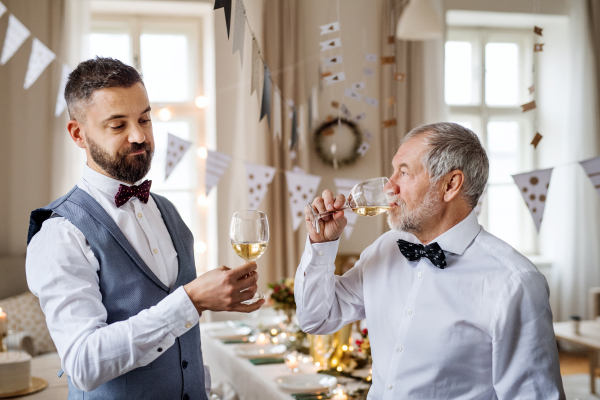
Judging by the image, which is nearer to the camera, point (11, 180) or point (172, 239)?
point (172, 239)

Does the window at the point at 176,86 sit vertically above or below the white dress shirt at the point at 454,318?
above

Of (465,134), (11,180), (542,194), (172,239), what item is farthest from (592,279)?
(11,180)

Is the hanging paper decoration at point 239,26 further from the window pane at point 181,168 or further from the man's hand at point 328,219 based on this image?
the window pane at point 181,168

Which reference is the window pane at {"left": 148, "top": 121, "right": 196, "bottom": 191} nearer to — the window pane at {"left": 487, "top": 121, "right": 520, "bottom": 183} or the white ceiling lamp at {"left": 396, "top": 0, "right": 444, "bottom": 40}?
the white ceiling lamp at {"left": 396, "top": 0, "right": 444, "bottom": 40}

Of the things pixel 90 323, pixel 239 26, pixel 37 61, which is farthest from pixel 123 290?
pixel 37 61

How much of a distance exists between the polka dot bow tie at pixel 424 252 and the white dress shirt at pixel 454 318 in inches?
1.4

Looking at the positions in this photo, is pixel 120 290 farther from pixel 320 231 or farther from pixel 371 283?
pixel 371 283

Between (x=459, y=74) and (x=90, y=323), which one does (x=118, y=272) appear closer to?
(x=90, y=323)

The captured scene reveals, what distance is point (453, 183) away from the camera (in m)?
1.51

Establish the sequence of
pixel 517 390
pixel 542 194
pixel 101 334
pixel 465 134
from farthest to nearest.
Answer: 1. pixel 542 194
2. pixel 465 134
3. pixel 517 390
4. pixel 101 334

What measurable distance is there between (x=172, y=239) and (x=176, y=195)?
160 inches

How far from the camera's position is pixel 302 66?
17.6 ft

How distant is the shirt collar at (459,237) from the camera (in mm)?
1475

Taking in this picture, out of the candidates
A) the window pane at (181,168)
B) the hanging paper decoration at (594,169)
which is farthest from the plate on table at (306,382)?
the window pane at (181,168)
